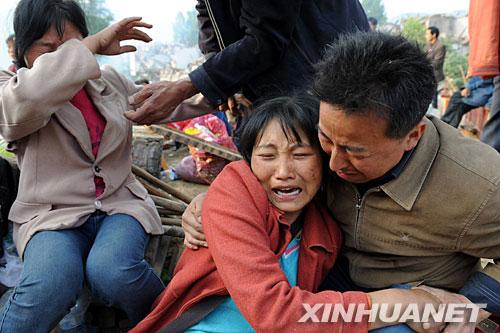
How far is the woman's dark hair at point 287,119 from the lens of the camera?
1646 millimetres

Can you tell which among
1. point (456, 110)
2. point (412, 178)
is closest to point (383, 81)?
point (412, 178)

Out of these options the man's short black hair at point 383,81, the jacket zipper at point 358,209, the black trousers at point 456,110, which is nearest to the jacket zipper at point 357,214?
the jacket zipper at point 358,209

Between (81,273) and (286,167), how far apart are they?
1001 mm

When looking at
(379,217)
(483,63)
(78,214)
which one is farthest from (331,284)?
(483,63)

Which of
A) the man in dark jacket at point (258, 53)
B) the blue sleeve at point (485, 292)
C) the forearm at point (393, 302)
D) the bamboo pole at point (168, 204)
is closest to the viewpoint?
the forearm at point (393, 302)

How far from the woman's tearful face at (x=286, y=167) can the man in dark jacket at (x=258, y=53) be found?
1.36 feet

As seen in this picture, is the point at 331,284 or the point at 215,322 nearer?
the point at 215,322

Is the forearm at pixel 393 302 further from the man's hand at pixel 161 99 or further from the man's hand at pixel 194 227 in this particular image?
the man's hand at pixel 161 99

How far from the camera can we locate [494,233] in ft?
5.03

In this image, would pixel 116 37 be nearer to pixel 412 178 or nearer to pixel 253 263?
pixel 253 263


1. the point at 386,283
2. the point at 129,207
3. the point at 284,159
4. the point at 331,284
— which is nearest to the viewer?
the point at 284,159

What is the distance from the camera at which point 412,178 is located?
5.16ft

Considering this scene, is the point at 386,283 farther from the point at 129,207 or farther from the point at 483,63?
the point at 483,63

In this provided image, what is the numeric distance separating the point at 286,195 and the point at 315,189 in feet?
0.39
